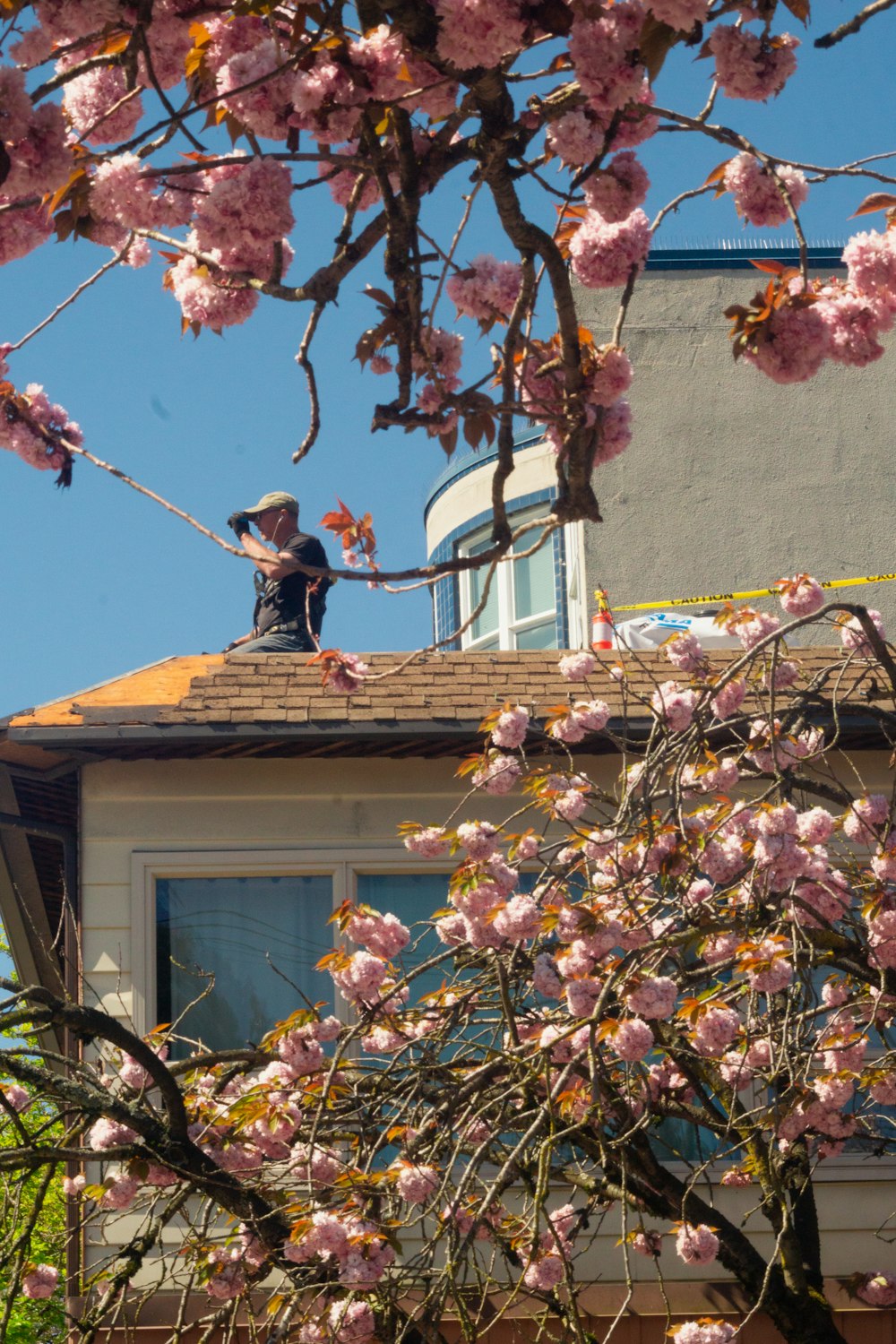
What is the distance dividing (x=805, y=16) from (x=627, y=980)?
11.8ft

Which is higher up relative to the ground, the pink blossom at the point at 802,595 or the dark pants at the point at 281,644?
the dark pants at the point at 281,644

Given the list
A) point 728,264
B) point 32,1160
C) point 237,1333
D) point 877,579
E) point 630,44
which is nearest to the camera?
point 630,44

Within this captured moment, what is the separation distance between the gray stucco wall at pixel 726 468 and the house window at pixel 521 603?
5.71ft

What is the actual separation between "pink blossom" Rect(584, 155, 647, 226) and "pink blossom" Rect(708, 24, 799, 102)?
0.93ft

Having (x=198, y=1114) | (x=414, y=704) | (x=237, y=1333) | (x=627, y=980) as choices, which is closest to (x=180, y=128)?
(x=627, y=980)

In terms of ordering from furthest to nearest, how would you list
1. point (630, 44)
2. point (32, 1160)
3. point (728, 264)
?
1. point (728, 264)
2. point (32, 1160)
3. point (630, 44)

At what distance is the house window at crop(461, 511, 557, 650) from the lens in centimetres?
1820

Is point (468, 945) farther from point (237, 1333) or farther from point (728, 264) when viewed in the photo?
point (728, 264)

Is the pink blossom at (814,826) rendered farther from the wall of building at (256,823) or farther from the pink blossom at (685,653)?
the wall of building at (256,823)

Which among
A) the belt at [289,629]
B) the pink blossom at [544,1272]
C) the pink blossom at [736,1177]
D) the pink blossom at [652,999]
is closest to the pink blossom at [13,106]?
the pink blossom at [652,999]

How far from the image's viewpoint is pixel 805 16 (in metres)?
3.83

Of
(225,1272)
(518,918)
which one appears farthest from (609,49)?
(225,1272)

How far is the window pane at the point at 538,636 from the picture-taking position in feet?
58.9

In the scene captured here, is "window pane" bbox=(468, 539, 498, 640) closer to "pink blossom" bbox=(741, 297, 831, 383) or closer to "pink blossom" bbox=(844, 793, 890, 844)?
"pink blossom" bbox=(844, 793, 890, 844)
